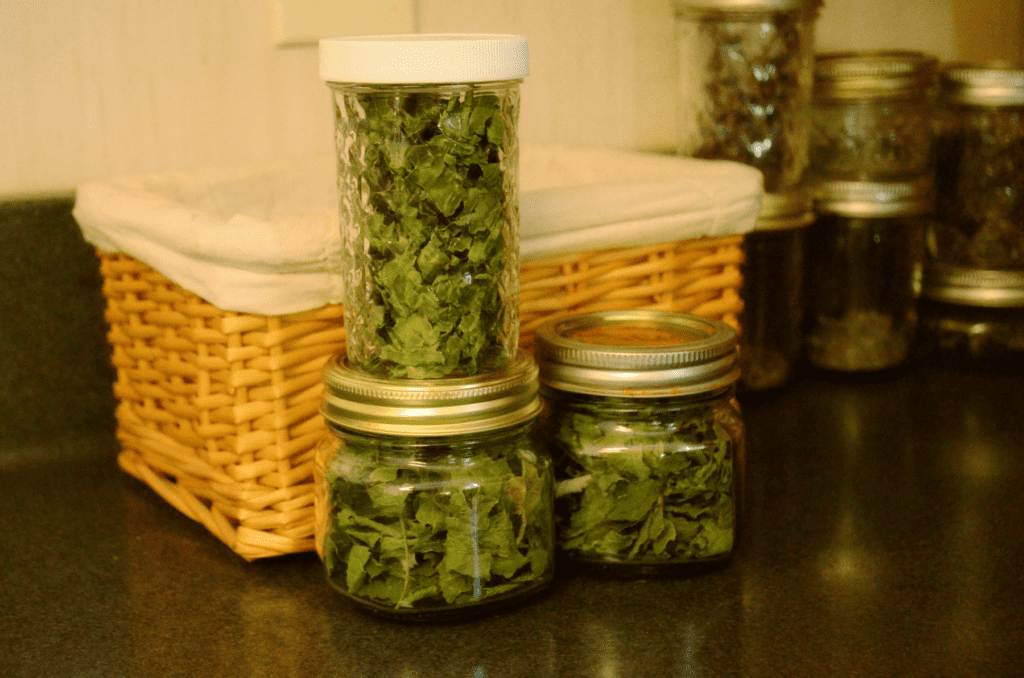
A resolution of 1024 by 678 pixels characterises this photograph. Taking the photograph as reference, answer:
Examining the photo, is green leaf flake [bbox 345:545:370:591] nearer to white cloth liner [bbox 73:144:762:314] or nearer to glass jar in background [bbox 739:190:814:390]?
white cloth liner [bbox 73:144:762:314]

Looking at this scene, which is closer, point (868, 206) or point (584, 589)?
point (584, 589)

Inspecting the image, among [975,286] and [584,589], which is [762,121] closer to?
[975,286]

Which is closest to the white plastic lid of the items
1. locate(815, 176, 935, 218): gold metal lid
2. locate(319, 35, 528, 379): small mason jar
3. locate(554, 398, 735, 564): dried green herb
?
locate(319, 35, 528, 379): small mason jar

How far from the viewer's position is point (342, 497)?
644 mm

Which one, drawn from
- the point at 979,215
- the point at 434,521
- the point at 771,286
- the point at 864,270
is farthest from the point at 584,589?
the point at 979,215

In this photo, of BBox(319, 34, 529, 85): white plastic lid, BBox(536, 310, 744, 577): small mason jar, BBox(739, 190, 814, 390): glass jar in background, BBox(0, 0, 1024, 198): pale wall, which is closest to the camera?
BBox(319, 34, 529, 85): white plastic lid

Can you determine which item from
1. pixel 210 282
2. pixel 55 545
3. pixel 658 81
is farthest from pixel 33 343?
pixel 658 81

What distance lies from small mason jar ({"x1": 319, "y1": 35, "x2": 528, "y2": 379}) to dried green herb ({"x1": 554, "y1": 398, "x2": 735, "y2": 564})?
3.2 inches

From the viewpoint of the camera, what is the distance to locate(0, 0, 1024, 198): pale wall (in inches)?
37.6

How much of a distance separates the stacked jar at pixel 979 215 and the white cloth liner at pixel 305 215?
38 cm

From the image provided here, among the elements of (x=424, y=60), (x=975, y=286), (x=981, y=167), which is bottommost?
(x=975, y=286)

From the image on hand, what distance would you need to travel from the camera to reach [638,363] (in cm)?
67

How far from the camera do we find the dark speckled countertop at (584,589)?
63 cm

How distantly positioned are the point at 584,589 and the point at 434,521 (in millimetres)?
139
